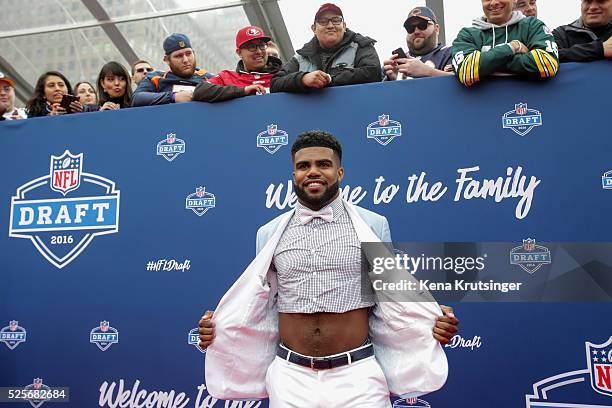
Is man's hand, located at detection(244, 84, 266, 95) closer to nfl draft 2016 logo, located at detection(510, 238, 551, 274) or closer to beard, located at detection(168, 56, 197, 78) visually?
beard, located at detection(168, 56, 197, 78)

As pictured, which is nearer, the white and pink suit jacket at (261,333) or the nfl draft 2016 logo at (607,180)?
the white and pink suit jacket at (261,333)

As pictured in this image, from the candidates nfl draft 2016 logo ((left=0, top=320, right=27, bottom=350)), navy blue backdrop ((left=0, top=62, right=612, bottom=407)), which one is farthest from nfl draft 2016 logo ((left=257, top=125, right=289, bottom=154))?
nfl draft 2016 logo ((left=0, top=320, right=27, bottom=350))

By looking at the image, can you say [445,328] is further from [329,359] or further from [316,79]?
[316,79]

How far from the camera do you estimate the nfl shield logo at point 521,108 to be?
9.78ft

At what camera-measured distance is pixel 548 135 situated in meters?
2.93

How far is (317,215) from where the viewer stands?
2219mm

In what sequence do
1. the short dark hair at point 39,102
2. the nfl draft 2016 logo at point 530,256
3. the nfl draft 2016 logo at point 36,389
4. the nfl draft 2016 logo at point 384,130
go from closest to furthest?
the nfl draft 2016 logo at point 530,256
the nfl draft 2016 logo at point 384,130
the nfl draft 2016 logo at point 36,389
the short dark hair at point 39,102

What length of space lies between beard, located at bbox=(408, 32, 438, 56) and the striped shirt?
171cm

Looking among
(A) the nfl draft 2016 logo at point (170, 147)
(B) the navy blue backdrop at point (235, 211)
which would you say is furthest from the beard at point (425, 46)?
(A) the nfl draft 2016 logo at point (170, 147)

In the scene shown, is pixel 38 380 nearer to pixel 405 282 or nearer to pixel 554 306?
pixel 405 282

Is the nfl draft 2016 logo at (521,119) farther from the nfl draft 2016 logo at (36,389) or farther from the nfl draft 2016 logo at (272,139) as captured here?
the nfl draft 2016 logo at (36,389)

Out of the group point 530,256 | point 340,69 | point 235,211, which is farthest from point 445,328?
point 340,69

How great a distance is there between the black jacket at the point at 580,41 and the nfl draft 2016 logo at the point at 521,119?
34 cm

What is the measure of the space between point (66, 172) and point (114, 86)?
69 cm
